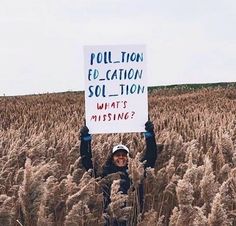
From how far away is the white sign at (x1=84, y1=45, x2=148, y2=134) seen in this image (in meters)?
6.46

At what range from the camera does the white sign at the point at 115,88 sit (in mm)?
6461

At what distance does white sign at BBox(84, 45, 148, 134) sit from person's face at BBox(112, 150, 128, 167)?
80 centimetres

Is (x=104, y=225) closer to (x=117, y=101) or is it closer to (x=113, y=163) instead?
(x=113, y=163)

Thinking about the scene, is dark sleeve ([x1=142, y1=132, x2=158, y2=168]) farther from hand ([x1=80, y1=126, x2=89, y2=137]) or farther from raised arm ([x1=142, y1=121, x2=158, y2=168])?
hand ([x1=80, y1=126, x2=89, y2=137])

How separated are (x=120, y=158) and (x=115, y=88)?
3.76ft

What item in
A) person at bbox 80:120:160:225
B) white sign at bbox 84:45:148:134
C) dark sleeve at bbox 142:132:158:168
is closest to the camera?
person at bbox 80:120:160:225

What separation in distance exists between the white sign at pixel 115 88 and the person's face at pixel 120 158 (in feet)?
2.64

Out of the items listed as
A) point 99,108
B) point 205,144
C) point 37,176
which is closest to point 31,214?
point 37,176

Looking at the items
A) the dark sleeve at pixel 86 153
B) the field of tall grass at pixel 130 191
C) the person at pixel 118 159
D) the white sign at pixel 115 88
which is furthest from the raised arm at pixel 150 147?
the dark sleeve at pixel 86 153

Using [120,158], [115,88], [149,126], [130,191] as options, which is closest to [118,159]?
[120,158]

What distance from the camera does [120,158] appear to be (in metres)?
5.64

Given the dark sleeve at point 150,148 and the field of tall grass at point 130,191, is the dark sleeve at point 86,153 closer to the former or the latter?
the field of tall grass at point 130,191

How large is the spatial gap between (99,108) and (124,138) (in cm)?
258

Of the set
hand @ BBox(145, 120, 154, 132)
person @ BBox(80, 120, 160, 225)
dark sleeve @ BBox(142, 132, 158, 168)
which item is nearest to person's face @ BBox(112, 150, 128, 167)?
person @ BBox(80, 120, 160, 225)
